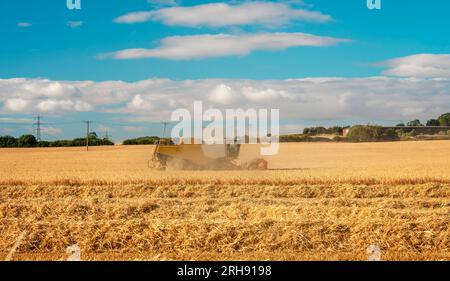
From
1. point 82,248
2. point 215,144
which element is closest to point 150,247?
point 82,248

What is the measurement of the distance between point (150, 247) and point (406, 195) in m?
10.5

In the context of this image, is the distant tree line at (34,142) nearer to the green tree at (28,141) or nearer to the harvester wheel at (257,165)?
the green tree at (28,141)

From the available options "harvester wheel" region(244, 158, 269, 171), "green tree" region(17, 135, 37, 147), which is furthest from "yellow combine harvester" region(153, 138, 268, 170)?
"green tree" region(17, 135, 37, 147)

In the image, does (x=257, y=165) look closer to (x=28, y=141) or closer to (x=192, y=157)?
→ (x=192, y=157)

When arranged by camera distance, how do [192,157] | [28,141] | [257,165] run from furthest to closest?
[28,141]
[192,157]
[257,165]

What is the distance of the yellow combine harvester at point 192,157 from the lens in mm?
28406

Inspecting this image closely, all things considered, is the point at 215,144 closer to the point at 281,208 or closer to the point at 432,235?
the point at 281,208

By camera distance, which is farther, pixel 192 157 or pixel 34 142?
pixel 34 142

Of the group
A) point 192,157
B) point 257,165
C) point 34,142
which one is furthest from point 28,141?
point 257,165

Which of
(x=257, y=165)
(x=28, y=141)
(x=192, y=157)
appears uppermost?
(x=28, y=141)

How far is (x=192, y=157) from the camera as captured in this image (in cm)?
2850

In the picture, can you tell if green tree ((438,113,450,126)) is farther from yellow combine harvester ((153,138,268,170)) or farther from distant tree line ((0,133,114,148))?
yellow combine harvester ((153,138,268,170))

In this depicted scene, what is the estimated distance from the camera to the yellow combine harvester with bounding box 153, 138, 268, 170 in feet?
93.2

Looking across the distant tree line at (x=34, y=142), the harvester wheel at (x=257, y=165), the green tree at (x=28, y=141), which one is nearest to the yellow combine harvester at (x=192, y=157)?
the harvester wheel at (x=257, y=165)
